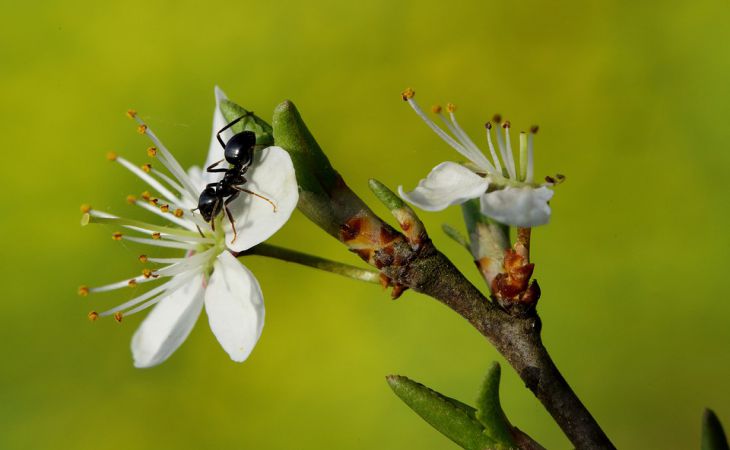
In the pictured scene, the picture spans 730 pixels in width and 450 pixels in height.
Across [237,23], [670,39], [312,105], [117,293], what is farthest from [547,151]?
[117,293]

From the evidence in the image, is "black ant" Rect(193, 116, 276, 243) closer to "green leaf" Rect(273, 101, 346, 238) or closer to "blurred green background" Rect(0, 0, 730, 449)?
"green leaf" Rect(273, 101, 346, 238)

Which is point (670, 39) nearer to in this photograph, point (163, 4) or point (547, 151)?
point (547, 151)

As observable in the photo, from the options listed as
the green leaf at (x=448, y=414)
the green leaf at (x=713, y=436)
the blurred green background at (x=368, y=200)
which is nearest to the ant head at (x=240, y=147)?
the green leaf at (x=448, y=414)

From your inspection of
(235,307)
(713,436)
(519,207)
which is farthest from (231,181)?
(713,436)

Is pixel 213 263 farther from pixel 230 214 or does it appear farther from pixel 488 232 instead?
pixel 488 232

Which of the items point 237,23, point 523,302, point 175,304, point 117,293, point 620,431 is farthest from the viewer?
point 237,23

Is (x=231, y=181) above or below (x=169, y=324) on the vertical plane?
above
